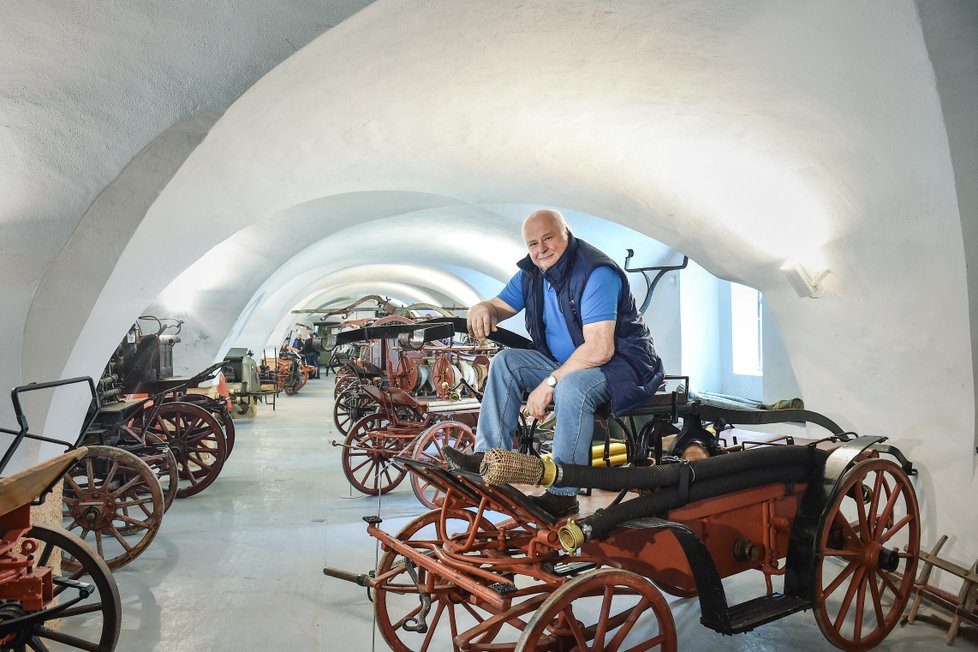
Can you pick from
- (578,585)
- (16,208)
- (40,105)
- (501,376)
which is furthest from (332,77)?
(578,585)

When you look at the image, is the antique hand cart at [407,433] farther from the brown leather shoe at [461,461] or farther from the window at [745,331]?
the window at [745,331]

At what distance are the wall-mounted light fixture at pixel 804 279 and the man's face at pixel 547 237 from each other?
Answer: 221 centimetres

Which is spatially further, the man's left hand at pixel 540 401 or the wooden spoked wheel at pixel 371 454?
the wooden spoked wheel at pixel 371 454

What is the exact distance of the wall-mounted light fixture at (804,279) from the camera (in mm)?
4332

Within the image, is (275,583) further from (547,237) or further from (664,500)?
(547,237)

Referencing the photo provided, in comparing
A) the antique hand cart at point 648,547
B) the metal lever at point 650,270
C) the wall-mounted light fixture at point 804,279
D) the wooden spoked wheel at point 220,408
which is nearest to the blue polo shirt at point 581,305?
the antique hand cart at point 648,547

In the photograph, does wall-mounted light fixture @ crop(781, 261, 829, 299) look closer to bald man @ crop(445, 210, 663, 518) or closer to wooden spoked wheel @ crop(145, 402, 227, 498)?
bald man @ crop(445, 210, 663, 518)

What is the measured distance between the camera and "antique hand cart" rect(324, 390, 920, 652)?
242 cm

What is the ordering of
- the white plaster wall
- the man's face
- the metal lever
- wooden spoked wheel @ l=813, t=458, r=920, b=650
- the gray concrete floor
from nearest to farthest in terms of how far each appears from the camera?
the man's face
wooden spoked wheel @ l=813, t=458, r=920, b=650
the white plaster wall
the gray concrete floor
the metal lever

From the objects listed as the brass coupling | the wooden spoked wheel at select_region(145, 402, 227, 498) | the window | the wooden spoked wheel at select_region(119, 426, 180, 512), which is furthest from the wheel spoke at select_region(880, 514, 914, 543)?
the wooden spoked wheel at select_region(145, 402, 227, 498)

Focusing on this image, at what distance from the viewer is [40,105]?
2.69 m

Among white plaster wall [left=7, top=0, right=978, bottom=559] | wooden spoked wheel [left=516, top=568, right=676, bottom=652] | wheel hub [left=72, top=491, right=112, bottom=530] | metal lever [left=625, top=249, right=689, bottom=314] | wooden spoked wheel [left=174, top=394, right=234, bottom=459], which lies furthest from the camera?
metal lever [left=625, top=249, right=689, bottom=314]

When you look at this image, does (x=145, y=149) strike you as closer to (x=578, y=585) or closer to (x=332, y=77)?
(x=332, y=77)

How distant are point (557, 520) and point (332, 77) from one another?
242 centimetres
